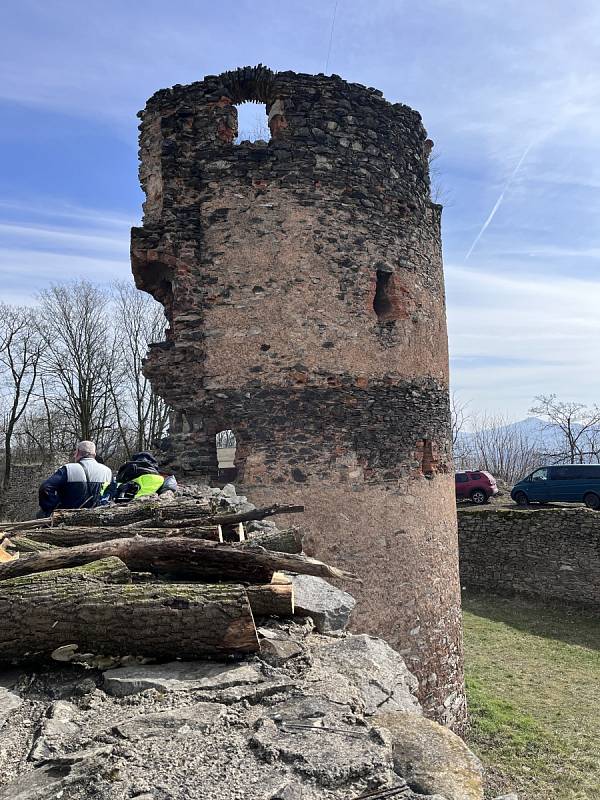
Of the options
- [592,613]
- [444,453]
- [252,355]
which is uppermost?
[252,355]

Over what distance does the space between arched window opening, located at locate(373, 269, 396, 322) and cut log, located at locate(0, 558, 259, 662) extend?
5457mm

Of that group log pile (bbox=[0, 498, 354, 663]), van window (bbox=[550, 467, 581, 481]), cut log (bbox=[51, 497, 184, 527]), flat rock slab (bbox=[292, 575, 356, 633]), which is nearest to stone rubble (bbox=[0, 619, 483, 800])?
log pile (bbox=[0, 498, 354, 663])

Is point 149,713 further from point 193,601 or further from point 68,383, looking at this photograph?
point 68,383

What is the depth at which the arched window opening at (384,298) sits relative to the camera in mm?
7547

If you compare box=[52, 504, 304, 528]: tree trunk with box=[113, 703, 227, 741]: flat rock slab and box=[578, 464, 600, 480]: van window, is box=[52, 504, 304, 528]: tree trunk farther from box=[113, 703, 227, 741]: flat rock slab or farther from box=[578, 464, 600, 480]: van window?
box=[578, 464, 600, 480]: van window

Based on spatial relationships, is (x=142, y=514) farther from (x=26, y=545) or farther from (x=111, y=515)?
(x=26, y=545)

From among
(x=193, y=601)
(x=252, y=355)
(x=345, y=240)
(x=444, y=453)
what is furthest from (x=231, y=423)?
(x=193, y=601)

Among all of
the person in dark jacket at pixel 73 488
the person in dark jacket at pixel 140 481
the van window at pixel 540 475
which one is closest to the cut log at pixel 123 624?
the person in dark jacket at pixel 140 481

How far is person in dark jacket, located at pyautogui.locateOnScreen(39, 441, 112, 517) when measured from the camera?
561 centimetres

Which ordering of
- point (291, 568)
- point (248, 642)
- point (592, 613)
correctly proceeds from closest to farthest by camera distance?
point (248, 642), point (291, 568), point (592, 613)

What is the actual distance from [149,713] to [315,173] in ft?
20.5

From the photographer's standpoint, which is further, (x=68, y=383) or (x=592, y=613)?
(x=68, y=383)

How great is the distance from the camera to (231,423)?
6848mm

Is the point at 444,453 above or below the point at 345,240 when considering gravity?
below
